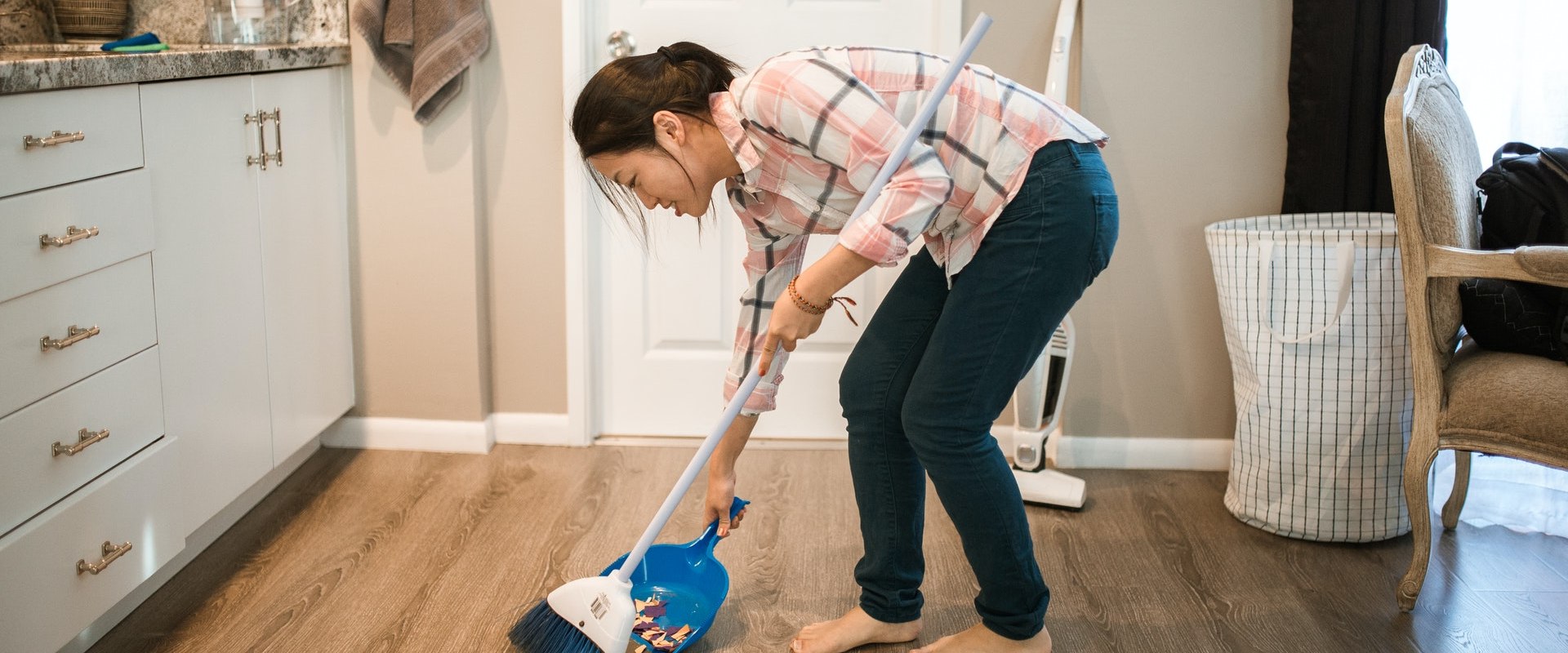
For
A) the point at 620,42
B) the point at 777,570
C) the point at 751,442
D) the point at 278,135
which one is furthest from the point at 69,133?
the point at 751,442

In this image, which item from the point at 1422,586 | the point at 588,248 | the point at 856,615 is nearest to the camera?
the point at 856,615

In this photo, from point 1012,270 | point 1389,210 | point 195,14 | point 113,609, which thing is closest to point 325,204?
point 195,14

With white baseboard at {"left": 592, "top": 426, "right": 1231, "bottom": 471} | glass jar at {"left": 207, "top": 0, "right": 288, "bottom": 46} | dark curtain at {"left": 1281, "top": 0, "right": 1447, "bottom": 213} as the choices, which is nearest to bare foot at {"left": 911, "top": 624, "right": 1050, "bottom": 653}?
white baseboard at {"left": 592, "top": 426, "right": 1231, "bottom": 471}

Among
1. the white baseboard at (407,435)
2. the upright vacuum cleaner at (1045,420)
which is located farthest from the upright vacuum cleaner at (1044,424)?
the white baseboard at (407,435)

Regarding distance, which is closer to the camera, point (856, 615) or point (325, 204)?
point (856, 615)

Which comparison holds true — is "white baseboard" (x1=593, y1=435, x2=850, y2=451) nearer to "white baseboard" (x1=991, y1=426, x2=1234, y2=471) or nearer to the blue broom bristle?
"white baseboard" (x1=991, y1=426, x2=1234, y2=471)

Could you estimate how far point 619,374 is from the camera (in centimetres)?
280

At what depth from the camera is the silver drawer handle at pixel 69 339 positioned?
1.57 metres

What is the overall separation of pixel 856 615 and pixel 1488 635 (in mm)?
975

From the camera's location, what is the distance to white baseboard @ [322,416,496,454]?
2.73m

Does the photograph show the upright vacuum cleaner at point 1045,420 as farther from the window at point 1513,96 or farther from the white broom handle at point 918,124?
the white broom handle at point 918,124

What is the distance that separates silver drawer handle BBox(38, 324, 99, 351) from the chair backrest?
1891 mm

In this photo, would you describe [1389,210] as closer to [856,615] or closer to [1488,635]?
[1488,635]

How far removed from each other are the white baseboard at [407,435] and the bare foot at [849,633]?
1158 mm
